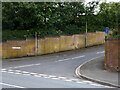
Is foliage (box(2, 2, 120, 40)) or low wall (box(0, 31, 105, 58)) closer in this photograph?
low wall (box(0, 31, 105, 58))

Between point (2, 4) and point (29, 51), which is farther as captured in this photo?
point (2, 4)

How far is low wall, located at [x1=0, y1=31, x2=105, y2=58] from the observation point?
2530 cm

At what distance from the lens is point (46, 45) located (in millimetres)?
28391

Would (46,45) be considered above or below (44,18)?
below

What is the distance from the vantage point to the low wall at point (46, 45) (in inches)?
996

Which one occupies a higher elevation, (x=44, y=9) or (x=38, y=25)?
(x=44, y=9)

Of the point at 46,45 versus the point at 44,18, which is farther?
the point at 44,18

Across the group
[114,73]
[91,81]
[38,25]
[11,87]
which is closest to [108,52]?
[114,73]

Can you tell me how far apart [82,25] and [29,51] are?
14.4m

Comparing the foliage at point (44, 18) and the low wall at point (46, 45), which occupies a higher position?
the foliage at point (44, 18)

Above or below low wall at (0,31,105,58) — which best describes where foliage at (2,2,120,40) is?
above

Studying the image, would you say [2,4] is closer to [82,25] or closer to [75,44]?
[75,44]

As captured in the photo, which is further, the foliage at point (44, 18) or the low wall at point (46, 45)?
the foliage at point (44, 18)

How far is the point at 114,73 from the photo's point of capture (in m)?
16.1
